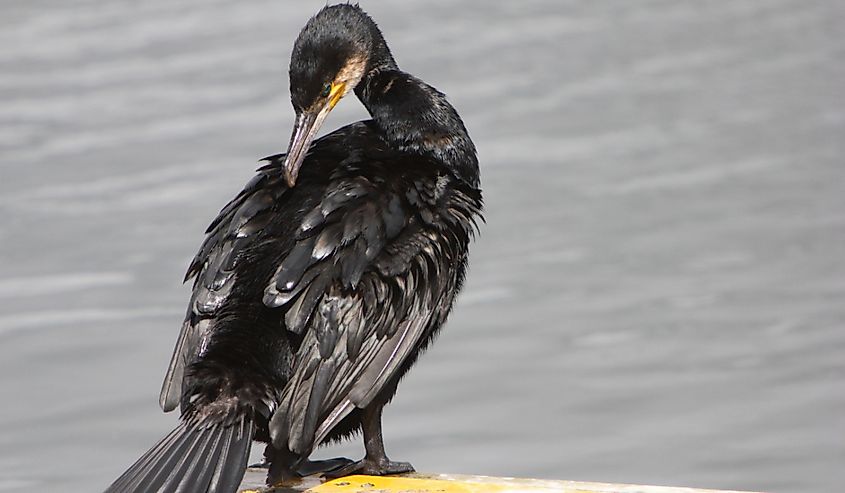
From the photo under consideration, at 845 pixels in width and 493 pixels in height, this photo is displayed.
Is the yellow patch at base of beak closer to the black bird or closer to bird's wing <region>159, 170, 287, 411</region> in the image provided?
the black bird

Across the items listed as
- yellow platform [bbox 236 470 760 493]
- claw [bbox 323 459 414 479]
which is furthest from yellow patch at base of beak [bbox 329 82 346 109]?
yellow platform [bbox 236 470 760 493]

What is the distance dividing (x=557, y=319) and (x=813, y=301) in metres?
1.03

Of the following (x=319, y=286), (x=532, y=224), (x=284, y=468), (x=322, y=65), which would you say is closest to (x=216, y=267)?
(x=319, y=286)

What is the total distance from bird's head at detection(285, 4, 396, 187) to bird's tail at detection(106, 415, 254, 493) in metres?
0.85

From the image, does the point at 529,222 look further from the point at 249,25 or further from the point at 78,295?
the point at 249,25

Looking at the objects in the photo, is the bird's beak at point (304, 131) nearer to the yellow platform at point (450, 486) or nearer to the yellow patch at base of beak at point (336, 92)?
the yellow patch at base of beak at point (336, 92)

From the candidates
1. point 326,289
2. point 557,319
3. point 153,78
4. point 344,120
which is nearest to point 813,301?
point 557,319

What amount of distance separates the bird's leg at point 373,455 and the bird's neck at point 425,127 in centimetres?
67

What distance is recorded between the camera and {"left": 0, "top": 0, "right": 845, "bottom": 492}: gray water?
5.50 m

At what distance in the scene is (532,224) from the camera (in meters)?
7.17

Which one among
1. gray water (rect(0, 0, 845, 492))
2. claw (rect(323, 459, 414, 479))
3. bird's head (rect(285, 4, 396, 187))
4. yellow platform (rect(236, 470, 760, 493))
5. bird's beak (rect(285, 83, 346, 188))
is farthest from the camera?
gray water (rect(0, 0, 845, 492))

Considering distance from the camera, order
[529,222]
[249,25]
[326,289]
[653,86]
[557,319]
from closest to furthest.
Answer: [326,289] < [557,319] < [529,222] < [653,86] < [249,25]

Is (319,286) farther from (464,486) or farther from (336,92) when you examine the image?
(336,92)

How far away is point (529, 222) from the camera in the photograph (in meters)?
7.19
